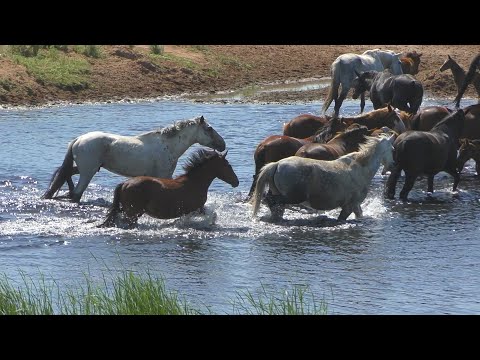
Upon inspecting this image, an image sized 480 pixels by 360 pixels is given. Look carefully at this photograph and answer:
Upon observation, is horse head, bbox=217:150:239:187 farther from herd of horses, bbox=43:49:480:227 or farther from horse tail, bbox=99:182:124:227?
horse tail, bbox=99:182:124:227

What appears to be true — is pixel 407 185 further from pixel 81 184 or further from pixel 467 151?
pixel 81 184

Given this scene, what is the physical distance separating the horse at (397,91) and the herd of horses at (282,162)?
7.71 feet

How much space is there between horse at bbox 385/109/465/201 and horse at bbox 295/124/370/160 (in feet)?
2.12

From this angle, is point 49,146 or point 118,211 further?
point 49,146

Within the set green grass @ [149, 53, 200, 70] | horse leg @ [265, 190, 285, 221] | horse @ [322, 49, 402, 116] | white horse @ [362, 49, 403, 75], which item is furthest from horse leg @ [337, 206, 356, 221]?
green grass @ [149, 53, 200, 70]

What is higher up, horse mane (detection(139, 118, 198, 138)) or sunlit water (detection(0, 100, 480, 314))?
horse mane (detection(139, 118, 198, 138))

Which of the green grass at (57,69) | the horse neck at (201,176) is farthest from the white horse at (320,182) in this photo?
the green grass at (57,69)

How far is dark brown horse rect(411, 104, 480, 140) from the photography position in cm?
1669

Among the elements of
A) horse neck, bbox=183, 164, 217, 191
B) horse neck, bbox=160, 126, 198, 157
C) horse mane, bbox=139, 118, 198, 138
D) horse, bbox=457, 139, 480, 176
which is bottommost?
horse, bbox=457, 139, 480, 176

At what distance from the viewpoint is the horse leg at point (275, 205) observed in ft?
39.9
